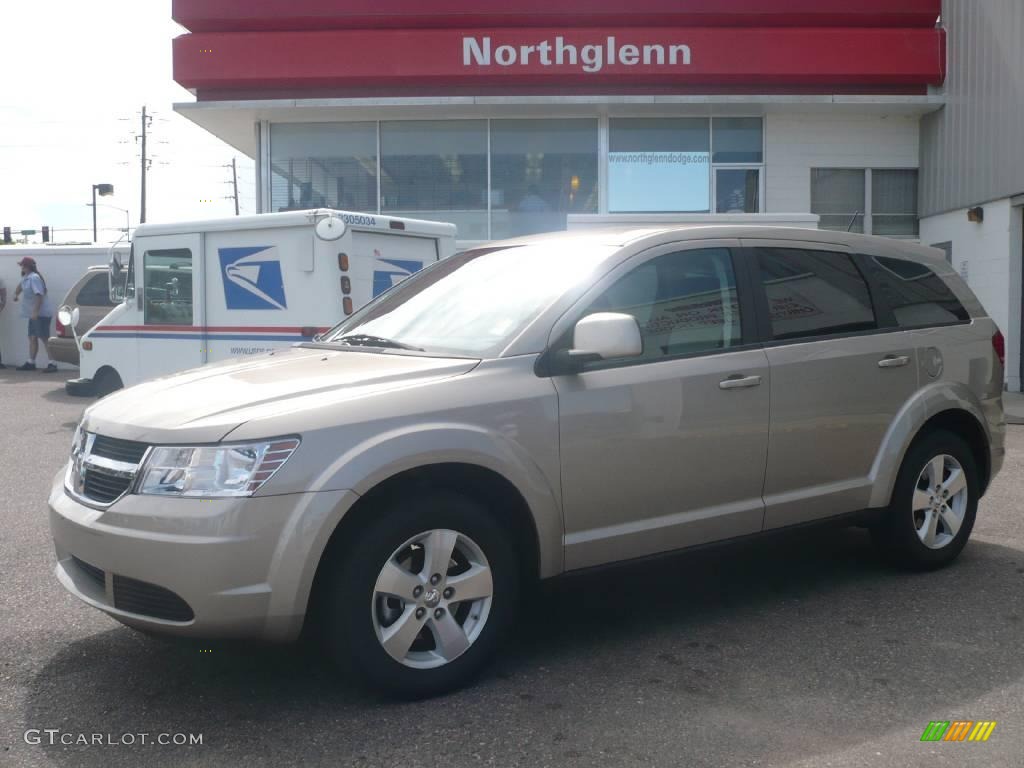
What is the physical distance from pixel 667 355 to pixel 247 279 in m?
6.98

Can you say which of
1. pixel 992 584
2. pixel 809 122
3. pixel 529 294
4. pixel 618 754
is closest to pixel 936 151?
pixel 809 122

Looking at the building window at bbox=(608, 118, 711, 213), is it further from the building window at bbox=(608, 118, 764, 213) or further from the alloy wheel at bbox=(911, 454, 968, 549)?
the alloy wheel at bbox=(911, 454, 968, 549)

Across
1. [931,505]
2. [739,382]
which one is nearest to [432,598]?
[739,382]

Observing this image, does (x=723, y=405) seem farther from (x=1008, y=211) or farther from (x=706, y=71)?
(x=706, y=71)

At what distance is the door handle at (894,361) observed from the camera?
5.38 meters

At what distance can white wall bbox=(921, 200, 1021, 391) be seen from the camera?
15586 mm

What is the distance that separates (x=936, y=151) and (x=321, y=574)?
55.3ft

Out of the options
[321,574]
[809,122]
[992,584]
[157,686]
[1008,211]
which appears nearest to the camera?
[321,574]

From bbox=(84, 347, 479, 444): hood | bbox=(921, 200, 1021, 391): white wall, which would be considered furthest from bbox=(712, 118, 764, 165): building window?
bbox=(84, 347, 479, 444): hood

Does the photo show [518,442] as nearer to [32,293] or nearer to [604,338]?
[604,338]

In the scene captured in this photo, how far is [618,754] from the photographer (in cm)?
355

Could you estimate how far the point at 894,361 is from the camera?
5.43 metres

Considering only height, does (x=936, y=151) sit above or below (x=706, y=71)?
below

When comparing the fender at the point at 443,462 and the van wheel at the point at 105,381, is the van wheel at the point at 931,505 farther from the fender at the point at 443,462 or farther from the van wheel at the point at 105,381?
the van wheel at the point at 105,381
